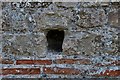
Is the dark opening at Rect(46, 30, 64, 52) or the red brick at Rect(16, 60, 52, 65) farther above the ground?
the dark opening at Rect(46, 30, 64, 52)

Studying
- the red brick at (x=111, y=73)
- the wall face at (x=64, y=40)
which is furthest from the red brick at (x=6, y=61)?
the red brick at (x=111, y=73)

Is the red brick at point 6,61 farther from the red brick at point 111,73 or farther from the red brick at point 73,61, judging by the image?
the red brick at point 111,73

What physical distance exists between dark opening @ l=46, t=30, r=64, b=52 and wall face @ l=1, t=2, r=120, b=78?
0.11ft

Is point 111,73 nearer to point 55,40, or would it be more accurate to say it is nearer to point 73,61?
point 73,61

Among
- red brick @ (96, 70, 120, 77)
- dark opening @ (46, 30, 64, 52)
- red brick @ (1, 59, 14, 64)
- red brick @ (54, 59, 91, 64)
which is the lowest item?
red brick @ (96, 70, 120, 77)

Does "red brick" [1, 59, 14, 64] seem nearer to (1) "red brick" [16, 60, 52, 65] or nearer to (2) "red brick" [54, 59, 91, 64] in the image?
(1) "red brick" [16, 60, 52, 65]

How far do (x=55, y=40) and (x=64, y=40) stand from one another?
0.21ft

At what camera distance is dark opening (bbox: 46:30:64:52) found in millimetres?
1930

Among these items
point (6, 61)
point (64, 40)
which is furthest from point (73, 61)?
point (6, 61)

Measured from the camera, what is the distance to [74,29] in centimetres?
189

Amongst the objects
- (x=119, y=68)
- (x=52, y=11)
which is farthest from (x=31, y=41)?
(x=119, y=68)

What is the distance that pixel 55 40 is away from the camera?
1.94 meters

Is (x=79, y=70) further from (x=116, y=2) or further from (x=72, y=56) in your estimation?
(x=116, y=2)

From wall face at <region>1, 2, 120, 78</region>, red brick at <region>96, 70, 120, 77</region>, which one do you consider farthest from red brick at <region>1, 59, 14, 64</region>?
red brick at <region>96, 70, 120, 77</region>
